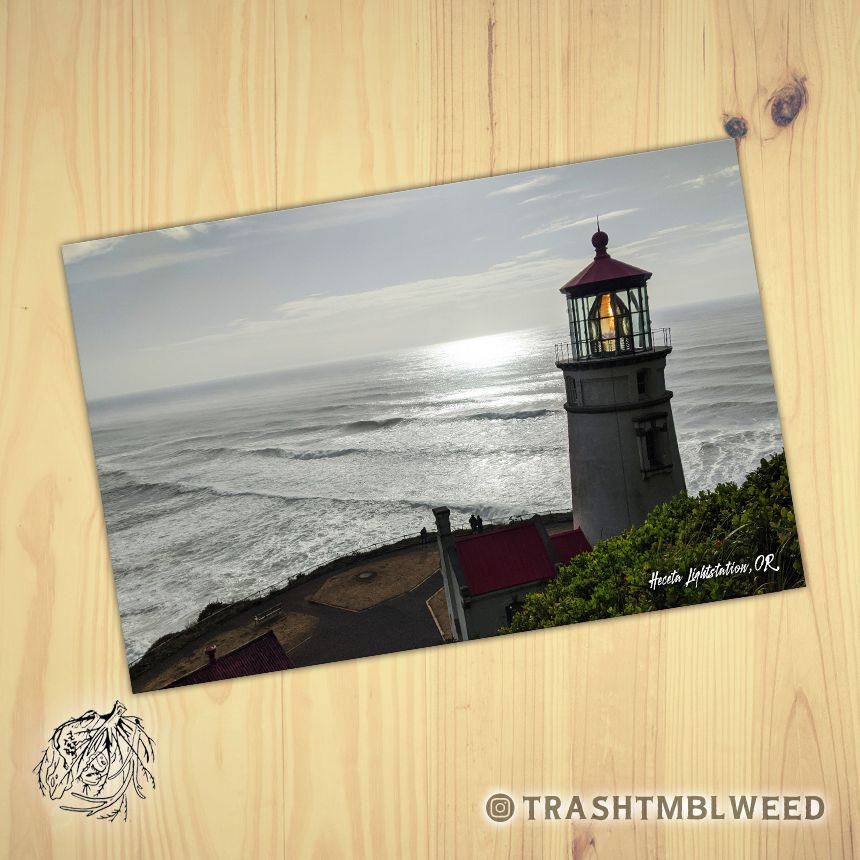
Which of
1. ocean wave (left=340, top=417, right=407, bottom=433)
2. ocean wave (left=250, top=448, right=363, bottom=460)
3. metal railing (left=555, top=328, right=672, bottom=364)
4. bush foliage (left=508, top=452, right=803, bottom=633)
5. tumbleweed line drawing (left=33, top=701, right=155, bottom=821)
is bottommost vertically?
tumbleweed line drawing (left=33, top=701, right=155, bottom=821)

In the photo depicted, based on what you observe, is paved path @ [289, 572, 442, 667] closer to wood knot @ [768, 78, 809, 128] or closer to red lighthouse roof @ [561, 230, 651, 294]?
red lighthouse roof @ [561, 230, 651, 294]

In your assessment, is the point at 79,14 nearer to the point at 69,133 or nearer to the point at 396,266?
the point at 69,133

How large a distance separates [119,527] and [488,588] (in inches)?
31.7

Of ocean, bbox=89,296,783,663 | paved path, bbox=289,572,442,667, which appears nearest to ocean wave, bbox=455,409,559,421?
ocean, bbox=89,296,783,663

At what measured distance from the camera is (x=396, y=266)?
5.28 ft

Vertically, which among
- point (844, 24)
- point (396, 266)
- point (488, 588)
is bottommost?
point (488, 588)

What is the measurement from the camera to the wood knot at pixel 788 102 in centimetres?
162

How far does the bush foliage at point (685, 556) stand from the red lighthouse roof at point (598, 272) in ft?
1.61

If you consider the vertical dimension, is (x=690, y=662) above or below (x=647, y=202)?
below

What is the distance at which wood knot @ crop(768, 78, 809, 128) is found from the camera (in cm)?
162

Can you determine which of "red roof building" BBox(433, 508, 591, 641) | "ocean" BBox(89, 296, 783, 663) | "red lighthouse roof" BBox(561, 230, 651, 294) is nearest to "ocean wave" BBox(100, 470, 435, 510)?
"ocean" BBox(89, 296, 783, 663)

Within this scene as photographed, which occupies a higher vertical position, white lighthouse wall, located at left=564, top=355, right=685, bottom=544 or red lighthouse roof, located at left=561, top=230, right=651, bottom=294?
red lighthouse roof, located at left=561, top=230, right=651, bottom=294

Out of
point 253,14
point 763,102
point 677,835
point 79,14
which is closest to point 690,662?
point 677,835

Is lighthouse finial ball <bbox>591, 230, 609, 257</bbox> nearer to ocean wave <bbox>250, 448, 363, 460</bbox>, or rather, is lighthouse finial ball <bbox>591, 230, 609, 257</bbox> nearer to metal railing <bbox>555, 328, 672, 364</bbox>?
metal railing <bbox>555, 328, 672, 364</bbox>
